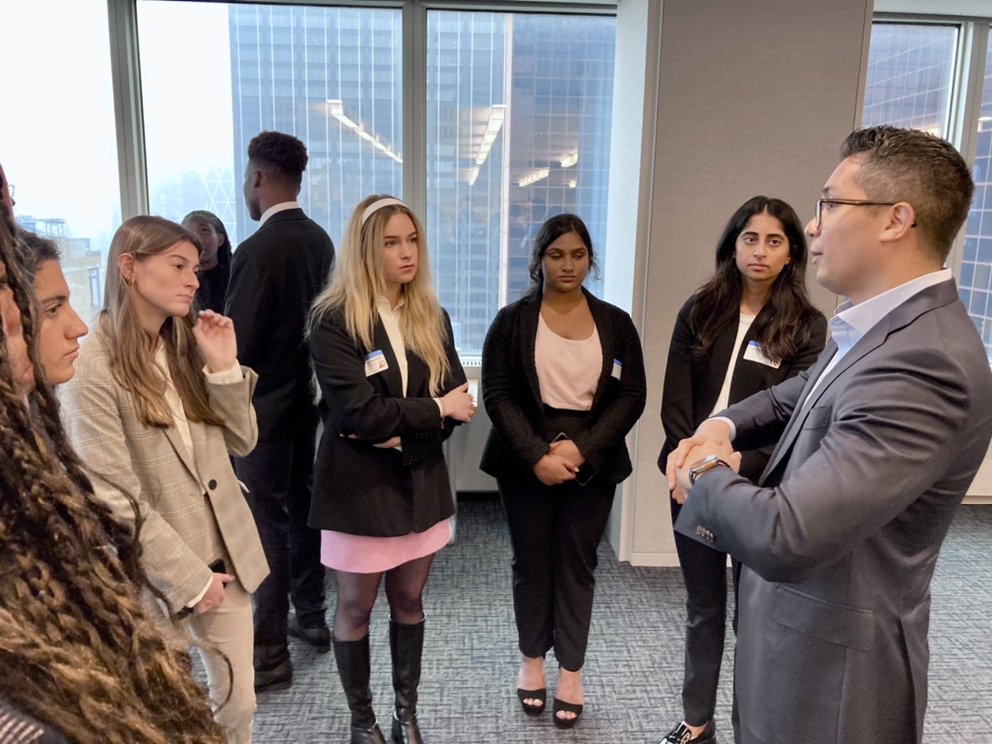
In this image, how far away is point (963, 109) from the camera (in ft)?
12.9

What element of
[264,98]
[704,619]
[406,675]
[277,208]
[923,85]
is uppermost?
[923,85]

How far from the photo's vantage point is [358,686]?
205 cm

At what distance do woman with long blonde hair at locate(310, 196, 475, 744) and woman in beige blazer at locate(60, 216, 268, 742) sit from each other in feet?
0.92

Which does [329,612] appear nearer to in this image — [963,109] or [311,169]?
[311,169]

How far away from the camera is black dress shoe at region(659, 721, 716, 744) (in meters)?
2.13

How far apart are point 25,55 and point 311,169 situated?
54.2 inches

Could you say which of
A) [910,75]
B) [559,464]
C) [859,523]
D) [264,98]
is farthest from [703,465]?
[910,75]

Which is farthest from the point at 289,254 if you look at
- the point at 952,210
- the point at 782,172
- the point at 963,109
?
the point at 963,109

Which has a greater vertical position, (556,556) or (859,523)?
(859,523)

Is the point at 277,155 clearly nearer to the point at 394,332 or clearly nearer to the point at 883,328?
the point at 394,332

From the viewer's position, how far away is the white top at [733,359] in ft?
7.06

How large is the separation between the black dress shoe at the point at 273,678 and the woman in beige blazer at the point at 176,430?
0.73 metres

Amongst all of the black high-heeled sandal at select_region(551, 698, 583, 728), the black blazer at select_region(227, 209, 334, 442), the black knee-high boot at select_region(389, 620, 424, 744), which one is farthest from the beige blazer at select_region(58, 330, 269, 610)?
the black high-heeled sandal at select_region(551, 698, 583, 728)

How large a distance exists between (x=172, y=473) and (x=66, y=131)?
7.88 feet
